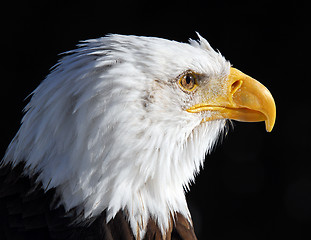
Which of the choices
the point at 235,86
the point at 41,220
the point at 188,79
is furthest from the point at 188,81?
the point at 41,220

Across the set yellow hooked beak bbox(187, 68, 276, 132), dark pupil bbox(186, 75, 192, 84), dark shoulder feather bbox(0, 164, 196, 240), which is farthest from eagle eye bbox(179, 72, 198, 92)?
dark shoulder feather bbox(0, 164, 196, 240)

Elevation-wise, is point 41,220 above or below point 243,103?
below

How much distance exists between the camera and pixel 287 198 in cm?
451

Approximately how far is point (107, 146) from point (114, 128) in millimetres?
71

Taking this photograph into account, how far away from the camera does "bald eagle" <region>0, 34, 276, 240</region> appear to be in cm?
187

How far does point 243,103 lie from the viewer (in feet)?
7.38

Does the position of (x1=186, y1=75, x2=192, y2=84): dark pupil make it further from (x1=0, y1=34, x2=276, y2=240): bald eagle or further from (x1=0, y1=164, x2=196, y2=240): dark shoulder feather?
(x1=0, y1=164, x2=196, y2=240): dark shoulder feather

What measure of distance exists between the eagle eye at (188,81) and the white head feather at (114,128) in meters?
0.03

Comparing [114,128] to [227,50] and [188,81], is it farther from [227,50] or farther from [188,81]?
[227,50]

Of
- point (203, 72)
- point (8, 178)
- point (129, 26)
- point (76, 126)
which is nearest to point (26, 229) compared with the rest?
point (8, 178)

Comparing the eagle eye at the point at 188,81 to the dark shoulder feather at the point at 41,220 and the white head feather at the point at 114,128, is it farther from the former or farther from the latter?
the dark shoulder feather at the point at 41,220

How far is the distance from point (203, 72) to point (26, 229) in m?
0.94

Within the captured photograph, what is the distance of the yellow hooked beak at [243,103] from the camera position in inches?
88.3

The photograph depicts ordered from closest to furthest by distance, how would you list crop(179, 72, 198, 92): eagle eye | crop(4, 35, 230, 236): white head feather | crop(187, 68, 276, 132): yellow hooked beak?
crop(4, 35, 230, 236): white head feather < crop(179, 72, 198, 92): eagle eye < crop(187, 68, 276, 132): yellow hooked beak
